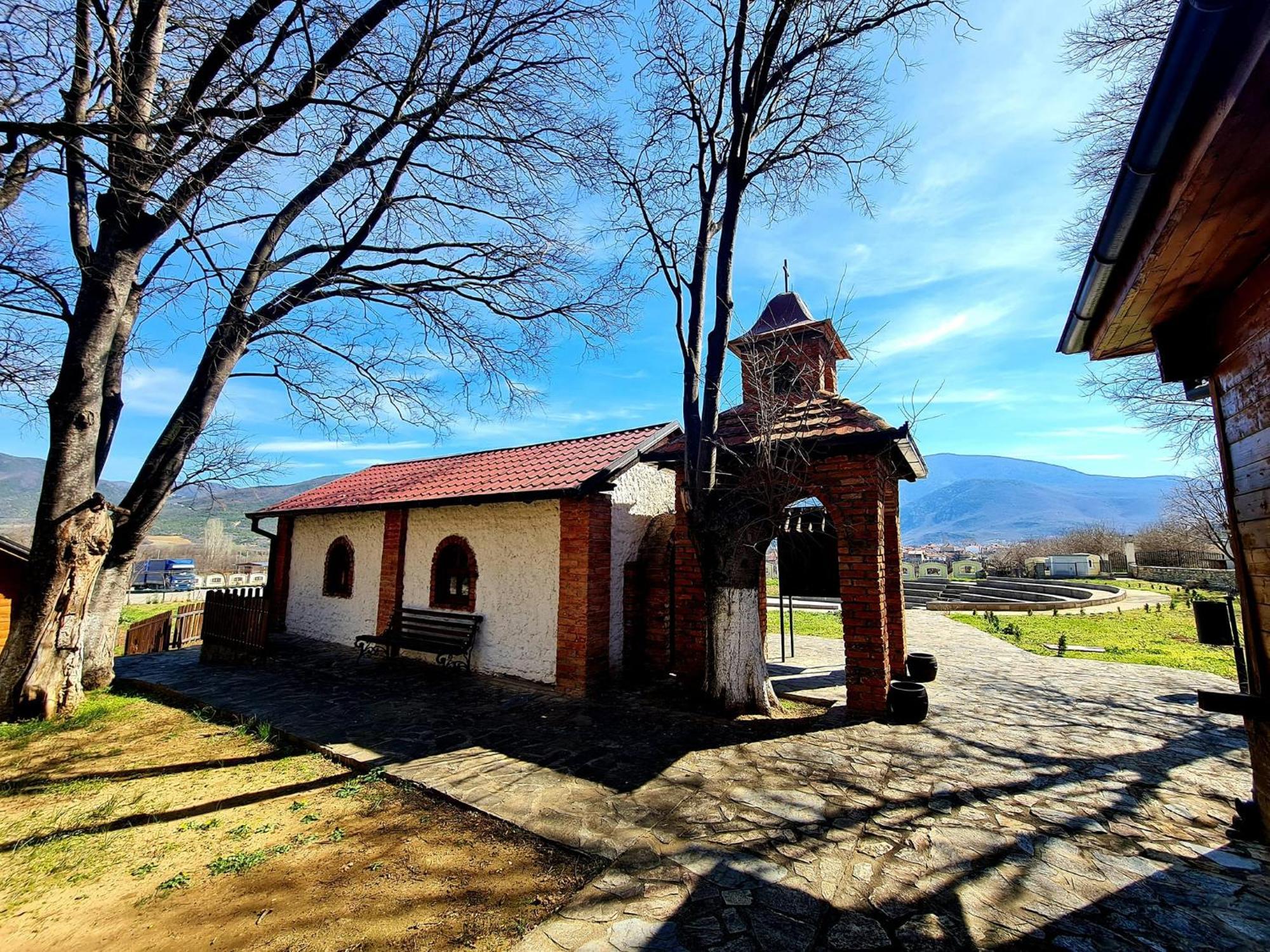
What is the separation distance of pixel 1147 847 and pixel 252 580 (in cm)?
4891

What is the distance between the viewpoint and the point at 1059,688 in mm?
7402

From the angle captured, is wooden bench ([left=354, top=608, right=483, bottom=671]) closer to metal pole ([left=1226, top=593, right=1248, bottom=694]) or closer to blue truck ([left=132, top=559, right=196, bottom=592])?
metal pole ([left=1226, top=593, right=1248, bottom=694])

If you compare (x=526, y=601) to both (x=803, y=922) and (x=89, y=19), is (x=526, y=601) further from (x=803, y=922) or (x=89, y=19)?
(x=89, y=19)

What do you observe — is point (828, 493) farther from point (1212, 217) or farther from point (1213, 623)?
point (1212, 217)

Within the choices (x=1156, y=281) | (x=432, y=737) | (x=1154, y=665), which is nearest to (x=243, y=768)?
(x=432, y=737)

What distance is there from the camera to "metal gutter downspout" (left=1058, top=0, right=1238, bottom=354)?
163 cm

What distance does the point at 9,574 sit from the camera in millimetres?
10031

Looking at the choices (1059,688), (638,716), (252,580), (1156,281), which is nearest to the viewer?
(1156,281)

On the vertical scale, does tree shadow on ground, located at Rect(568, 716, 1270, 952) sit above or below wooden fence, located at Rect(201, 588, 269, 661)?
below

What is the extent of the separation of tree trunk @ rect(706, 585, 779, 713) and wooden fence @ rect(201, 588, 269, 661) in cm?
833

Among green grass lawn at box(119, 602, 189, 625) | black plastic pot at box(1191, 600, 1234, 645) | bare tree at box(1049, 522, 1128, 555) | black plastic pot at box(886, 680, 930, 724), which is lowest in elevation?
green grass lawn at box(119, 602, 189, 625)

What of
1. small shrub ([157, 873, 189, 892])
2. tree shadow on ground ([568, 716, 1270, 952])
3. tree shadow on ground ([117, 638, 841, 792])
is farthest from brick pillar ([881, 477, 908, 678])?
small shrub ([157, 873, 189, 892])

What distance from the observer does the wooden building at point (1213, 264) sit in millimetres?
1713

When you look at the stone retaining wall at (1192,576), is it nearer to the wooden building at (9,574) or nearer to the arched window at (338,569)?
the arched window at (338,569)
